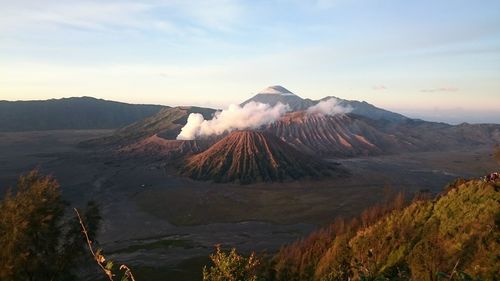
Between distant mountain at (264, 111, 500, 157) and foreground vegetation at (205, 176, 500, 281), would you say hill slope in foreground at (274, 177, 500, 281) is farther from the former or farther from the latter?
distant mountain at (264, 111, 500, 157)

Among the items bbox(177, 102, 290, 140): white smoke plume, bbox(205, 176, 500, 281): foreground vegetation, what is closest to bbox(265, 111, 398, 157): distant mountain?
bbox(177, 102, 290, 140): white smoke plume

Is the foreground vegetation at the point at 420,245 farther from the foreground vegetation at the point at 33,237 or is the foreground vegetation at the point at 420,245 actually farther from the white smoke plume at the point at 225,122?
the white smoke plume at the point at 225,122

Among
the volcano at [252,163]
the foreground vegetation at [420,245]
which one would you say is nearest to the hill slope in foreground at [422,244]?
the foreground vegetation at [420,245]

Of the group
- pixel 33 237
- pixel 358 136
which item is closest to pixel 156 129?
pixel 358 136

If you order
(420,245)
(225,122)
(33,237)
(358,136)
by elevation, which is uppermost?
(225,122)

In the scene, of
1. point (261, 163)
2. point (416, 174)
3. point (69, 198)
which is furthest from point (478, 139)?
point (69, 198)

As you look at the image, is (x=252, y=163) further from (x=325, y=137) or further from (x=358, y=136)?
(x=358, y=136)
